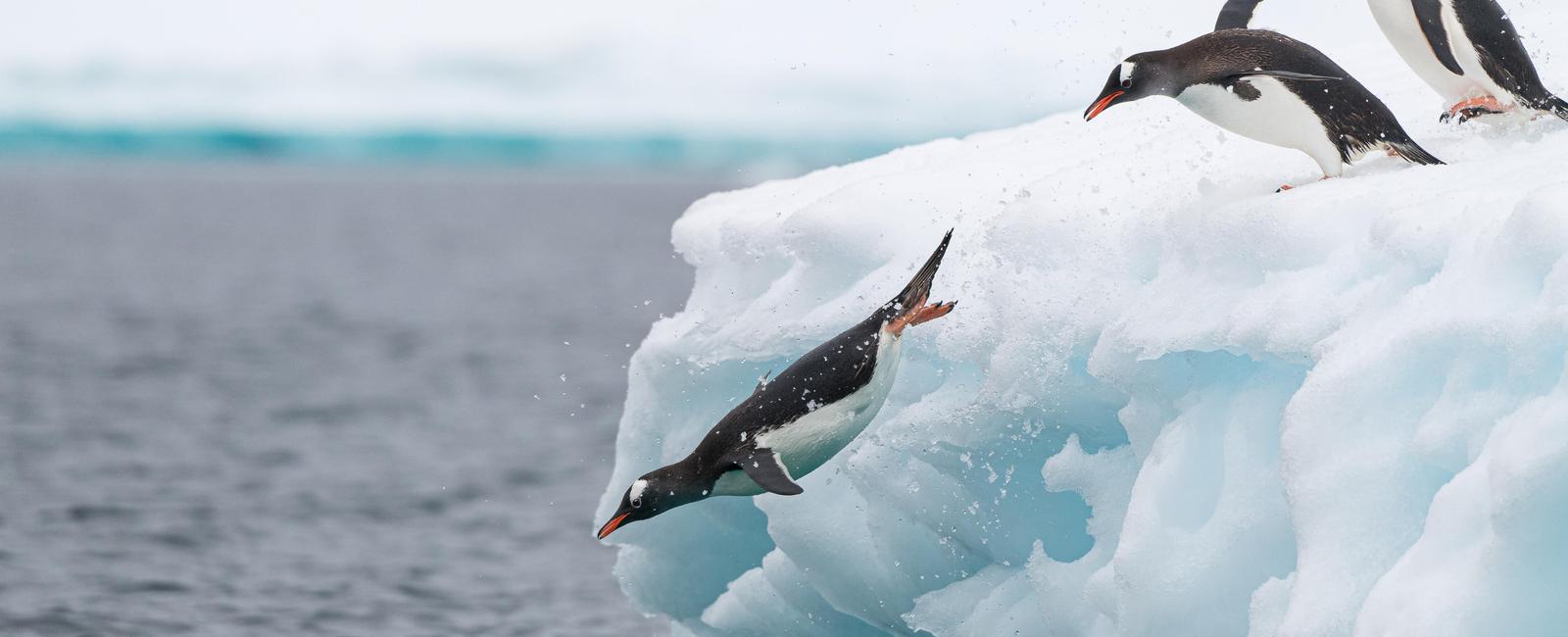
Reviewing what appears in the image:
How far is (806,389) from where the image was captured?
4.93 meters

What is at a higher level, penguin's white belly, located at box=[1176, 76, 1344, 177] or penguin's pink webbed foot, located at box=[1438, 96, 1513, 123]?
penguin's white belly, located at box=[1176, 76, 1344, 177]

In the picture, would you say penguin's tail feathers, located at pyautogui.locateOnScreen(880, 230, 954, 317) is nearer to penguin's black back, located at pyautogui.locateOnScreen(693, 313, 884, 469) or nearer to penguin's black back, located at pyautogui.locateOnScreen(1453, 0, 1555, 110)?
penguin's black back, located at pyautogui.locateOnScreen(693, 313, 884, 469)

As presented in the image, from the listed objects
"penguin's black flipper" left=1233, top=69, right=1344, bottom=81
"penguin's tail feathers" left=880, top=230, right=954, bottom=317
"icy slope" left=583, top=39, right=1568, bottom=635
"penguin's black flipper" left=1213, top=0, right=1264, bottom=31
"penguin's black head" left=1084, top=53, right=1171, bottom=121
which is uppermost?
"penguin's black flipper" left=1213, top=0, right=1264, bottom=31

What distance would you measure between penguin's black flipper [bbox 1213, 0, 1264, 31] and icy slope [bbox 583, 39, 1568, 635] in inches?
15.6

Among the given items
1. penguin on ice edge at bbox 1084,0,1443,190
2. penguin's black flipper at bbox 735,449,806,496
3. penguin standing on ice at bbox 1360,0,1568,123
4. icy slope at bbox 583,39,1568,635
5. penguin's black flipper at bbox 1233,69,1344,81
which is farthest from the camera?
penguin standing on ice at bbox 1360,0,1568,123

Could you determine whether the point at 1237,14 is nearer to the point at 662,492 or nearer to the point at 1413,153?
the point at 1413,153

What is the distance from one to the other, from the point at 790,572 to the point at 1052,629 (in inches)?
62.9

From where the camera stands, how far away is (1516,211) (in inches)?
145

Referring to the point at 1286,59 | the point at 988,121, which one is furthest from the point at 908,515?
the point at 988,121

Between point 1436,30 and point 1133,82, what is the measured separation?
3.22ft

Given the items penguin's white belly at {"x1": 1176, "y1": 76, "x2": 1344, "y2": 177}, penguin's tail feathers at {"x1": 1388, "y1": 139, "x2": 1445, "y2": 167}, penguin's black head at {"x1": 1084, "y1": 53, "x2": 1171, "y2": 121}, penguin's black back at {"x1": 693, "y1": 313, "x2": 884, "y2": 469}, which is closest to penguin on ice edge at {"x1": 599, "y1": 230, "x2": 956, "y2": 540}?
penguin's black back at {"x1": 693, "y1": 313, "x2": 884, "y2": 469}

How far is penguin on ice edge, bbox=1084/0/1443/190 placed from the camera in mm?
4770

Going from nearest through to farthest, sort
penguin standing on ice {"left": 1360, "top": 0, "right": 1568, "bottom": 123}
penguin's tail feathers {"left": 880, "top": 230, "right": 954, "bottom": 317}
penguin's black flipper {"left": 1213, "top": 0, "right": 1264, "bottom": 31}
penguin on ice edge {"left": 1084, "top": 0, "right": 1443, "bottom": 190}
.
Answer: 1. penguin on ice edge {"left": 1084, "top": 0, "right": 1443, "bottom": 190}
2. penguin standing on ice {"left": 1360, "top": 0, "right": 1568, "bottom": 123}
3. penguin's tail feathers {"left": 880, "top": 230, "right": 954, "bottom": 317}
4. penguin's black flipper {"left": 1213, "top": 0, "right": 1264, "bottom": 31}

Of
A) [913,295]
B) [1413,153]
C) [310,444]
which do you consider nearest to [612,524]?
[913,295]
